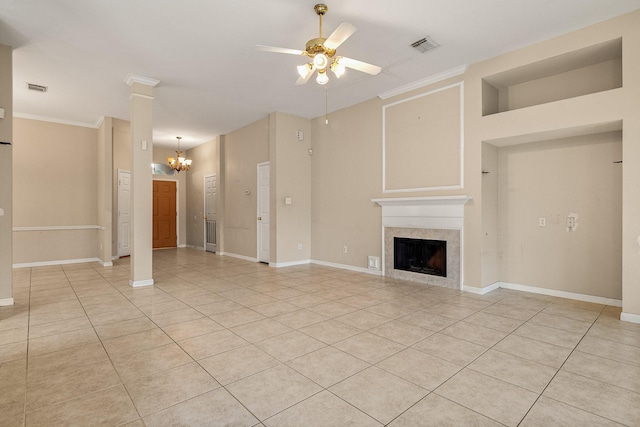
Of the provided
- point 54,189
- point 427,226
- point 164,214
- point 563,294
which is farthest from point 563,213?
point 164,214

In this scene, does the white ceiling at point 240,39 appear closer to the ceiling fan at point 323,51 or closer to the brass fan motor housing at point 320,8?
the brass fan motor housing at point 320,8

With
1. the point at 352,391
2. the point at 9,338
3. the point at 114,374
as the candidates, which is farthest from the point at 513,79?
the point at 9,338

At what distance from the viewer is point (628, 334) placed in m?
2.97

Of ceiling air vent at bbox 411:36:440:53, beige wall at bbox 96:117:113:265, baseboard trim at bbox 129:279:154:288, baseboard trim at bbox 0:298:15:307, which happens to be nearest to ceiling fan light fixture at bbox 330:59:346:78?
ceiling air vent at bbox 411:36:440:53

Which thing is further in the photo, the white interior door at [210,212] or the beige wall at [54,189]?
the white interior door at [210,212]

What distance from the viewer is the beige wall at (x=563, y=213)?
12.7 feet

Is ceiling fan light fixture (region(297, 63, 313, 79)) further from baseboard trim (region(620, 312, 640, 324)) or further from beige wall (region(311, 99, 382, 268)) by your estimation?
baseboard trim (region(620, 312, 640, 324))

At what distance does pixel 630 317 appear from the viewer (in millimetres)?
3309

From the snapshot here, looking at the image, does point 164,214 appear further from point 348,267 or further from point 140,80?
point 348,267

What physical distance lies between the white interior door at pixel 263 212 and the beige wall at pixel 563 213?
4.53 meters

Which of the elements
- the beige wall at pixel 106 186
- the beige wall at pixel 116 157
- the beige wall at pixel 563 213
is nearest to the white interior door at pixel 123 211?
the beige wall at pixel 116 157

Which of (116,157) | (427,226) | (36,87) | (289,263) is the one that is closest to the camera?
(427,226)

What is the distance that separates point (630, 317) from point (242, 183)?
717 centimetres

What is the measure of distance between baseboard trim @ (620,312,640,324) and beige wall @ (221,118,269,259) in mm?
6164
